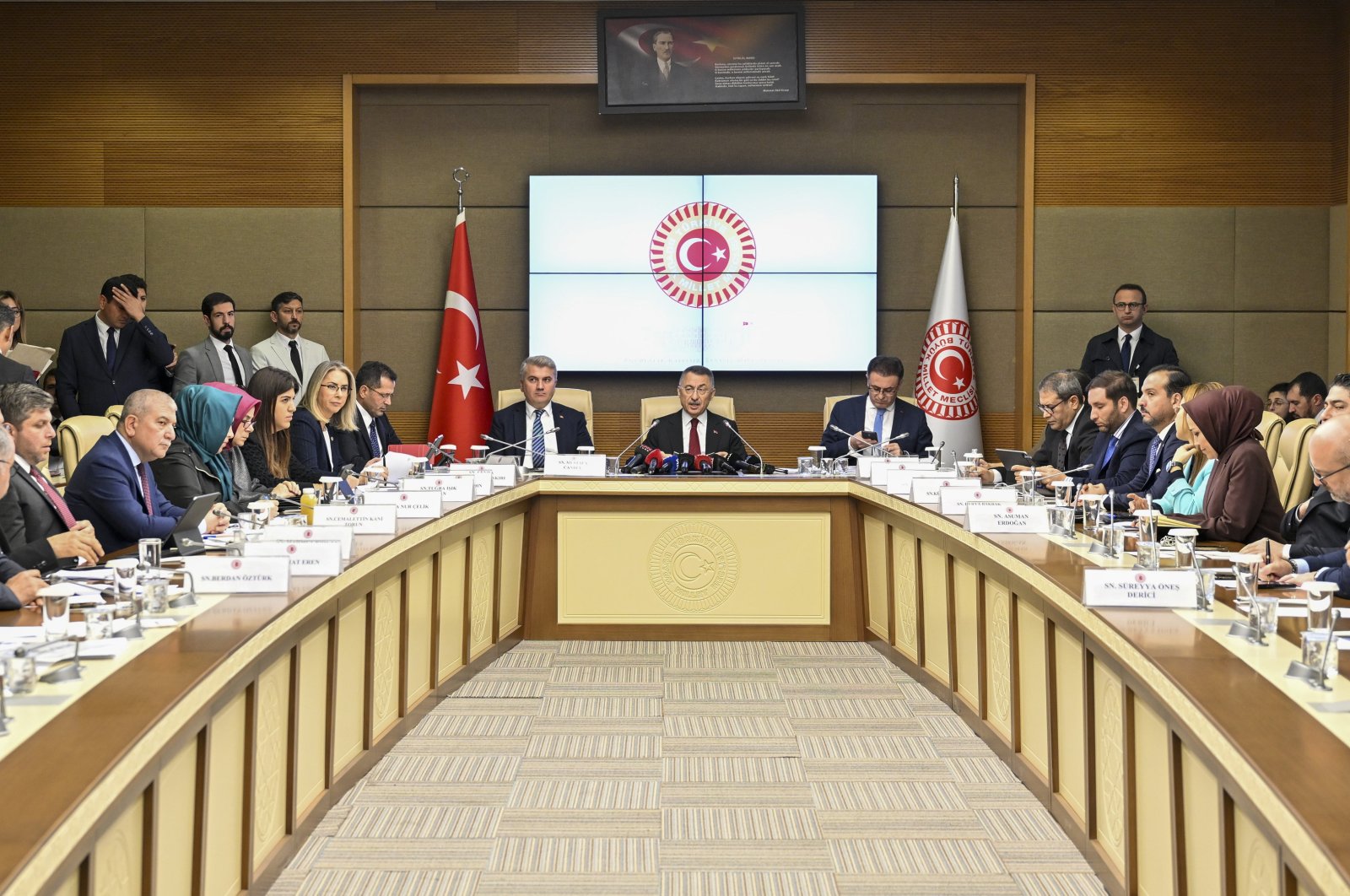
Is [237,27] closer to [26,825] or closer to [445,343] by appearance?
[445,343]

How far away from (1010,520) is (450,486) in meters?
2.06

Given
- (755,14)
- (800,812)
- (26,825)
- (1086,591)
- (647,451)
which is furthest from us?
(755,14)

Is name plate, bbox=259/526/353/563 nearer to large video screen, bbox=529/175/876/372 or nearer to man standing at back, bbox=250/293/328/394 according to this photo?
man standing at back, bbox=250/293/328/394

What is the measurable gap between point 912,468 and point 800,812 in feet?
7.58

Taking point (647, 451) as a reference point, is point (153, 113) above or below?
above

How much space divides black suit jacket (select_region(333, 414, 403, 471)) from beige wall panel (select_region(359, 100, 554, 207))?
6.34 ft

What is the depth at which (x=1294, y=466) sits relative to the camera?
4.79m

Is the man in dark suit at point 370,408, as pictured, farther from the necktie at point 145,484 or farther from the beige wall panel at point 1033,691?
the beige wall panel at point 1033,691

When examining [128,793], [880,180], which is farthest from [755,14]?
[128,793]

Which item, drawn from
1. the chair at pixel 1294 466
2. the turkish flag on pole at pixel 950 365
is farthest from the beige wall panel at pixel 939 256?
the chair at pixel 1294 466

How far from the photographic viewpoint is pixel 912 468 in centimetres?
540

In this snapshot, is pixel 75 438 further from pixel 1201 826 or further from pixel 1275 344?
pixel 1275 344

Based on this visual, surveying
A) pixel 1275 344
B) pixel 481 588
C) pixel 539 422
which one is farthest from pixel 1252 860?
pixel 1275 344

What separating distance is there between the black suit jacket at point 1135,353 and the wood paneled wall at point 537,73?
0.85 metres
